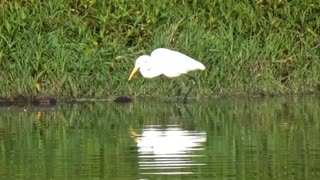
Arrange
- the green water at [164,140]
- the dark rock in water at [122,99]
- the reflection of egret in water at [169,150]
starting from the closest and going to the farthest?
1. the green water at [164,140]
2. the reflection of egret in water at [169,150]
3. the dark rock in water at [122,99]

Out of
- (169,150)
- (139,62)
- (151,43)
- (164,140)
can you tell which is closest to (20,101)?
(139,62)

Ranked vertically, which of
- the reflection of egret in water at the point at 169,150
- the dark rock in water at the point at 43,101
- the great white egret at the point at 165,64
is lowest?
the reflection of egret in water at the point at 169,150

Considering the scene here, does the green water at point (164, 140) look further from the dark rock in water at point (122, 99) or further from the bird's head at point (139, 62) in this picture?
the bird's head at point (139, 62)

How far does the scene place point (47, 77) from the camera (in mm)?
17203

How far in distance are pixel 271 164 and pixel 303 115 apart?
4792mm

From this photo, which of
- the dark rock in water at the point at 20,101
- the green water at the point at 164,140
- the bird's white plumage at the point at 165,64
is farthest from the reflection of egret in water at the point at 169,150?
the dark rock in water at the point at 20,101

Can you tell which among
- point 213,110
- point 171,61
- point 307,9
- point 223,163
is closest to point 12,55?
point 171,61

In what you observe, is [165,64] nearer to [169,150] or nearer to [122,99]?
[122,99]

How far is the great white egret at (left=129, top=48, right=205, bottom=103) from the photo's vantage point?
55.4ft

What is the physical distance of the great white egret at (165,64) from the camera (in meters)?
16.9

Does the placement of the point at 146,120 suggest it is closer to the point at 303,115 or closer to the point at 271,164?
the point at 303,115

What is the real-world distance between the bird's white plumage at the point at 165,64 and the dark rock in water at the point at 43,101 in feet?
3.73

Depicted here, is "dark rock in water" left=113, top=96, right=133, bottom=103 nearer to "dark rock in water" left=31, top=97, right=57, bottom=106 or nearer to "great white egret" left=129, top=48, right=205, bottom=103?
"great white egret" left=129, top=48, right=205, bottom=103

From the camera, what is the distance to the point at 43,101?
16828 millimetres
